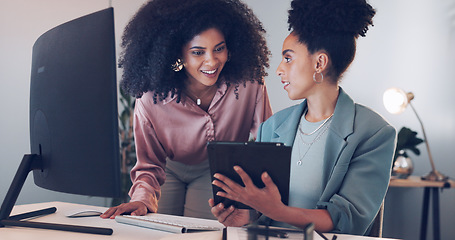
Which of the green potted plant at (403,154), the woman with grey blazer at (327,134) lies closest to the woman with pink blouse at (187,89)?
the woman with grey blazer at (327,134)

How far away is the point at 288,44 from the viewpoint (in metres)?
1.33

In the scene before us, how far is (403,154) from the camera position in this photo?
2.99 meters

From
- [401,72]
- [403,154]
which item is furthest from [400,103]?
[401,72]

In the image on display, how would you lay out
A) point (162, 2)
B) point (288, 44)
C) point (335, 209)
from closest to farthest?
point (335, 209), point (288, 44), point (162, 2)

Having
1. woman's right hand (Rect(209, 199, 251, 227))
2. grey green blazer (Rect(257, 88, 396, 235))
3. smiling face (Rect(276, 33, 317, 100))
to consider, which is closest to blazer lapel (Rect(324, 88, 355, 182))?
grey green blazer (Rect(257, 88, 396, 235))

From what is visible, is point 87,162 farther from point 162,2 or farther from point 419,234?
point 419,234

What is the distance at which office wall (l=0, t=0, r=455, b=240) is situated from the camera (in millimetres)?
2990

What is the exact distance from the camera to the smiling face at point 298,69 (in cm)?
129

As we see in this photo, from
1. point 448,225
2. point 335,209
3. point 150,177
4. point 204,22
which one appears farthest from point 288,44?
point 448,225

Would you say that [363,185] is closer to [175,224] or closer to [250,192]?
[250,192]

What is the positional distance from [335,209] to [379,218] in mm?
223

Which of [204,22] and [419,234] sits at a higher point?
[204,22]

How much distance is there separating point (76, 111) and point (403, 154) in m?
2.66

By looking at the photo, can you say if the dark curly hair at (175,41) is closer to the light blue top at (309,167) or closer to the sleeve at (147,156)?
the sleeve at (147,156)
